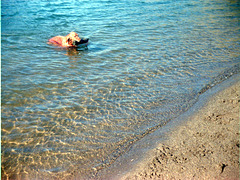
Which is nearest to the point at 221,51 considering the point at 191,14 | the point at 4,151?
the point at 191,14

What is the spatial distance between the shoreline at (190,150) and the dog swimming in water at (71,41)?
4649 millimetres

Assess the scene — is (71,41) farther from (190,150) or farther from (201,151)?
(201,151)

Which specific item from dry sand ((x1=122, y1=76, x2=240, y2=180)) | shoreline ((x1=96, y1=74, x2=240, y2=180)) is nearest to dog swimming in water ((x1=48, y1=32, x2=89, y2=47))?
shoreline ((x1=96, y1=74, x2=240, y2=180))

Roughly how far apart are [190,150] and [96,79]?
311 centimetres

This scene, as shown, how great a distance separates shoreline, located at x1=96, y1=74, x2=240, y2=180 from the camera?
310cm

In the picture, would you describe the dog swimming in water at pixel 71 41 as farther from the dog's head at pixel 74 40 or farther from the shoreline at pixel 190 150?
the shoreline at pixel 190 150

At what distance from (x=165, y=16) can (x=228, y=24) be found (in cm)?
281

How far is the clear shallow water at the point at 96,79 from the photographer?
3.79m

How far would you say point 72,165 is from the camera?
3482mm

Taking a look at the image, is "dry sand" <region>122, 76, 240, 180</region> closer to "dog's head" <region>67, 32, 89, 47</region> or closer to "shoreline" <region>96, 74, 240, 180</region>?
"shoreline" <region>96, 74, 240, 180</region>

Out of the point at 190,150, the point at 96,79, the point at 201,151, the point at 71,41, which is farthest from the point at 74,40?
the point at 201,151

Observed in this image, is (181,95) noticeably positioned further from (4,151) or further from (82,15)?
(82,15)

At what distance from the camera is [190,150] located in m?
3.47

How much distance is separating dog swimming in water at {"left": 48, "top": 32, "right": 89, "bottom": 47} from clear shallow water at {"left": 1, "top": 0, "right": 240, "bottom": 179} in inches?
11.3
